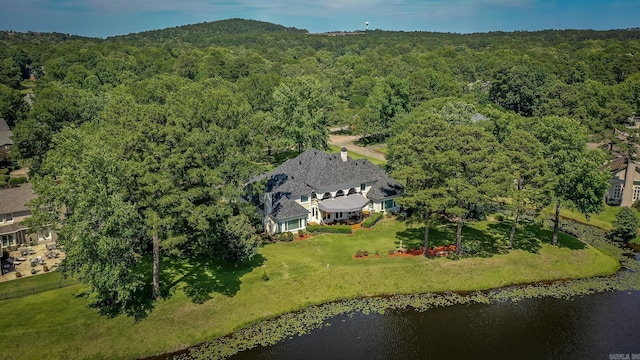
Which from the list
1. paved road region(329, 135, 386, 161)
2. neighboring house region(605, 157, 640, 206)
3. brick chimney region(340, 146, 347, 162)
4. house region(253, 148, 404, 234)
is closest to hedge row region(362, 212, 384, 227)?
house region(253, 148, 404, 234)

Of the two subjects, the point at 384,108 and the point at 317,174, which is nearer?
the point at 317,174

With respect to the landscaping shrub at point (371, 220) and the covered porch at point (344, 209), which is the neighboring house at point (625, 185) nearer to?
the landscaping shrub at point (371, 220)

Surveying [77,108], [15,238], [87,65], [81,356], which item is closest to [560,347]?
[81,356]

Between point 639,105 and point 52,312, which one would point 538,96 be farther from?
point 52,312

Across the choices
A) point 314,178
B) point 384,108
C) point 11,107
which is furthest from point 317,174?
point 11,107

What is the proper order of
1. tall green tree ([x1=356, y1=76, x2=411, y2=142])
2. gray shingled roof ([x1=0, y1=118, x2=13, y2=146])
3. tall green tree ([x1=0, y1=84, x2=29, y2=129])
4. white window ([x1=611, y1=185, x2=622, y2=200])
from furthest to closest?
tall green tree ([x1=356, y1=76, x2=411, y2=142]) < tall green tree ([x1=0, y1=84, x2=29, y2=129]) < gray shingled roof ([x1=0, y1=118, x2=13, y2=146]) < white window ([x1=611, y1=185, x2=622, y2=200])

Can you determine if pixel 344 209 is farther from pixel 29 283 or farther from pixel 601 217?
pixel 601 217

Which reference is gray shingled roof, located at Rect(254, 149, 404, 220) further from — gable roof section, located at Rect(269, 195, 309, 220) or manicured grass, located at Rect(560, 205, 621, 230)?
manicured grass, located at Rect(560, 205, 621, 230)
